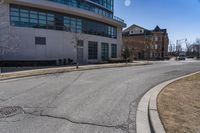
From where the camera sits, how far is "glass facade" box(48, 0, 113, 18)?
37859mm

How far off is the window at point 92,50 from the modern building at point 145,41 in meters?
35.2

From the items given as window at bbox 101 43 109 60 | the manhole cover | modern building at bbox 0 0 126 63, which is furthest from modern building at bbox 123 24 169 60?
the manhole cover

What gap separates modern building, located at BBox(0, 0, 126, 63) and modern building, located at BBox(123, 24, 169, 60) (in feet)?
107

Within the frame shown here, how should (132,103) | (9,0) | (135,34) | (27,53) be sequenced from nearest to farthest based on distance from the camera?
1. (132,103)
2. (9,0)
3. (27,53)
4. (135,34)

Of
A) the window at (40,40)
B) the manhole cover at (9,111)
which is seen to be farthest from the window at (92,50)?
the manhole cover at (9,111)

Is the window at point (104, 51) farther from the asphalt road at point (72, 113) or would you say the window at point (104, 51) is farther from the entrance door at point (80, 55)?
the asphalt road at point (72, 113)

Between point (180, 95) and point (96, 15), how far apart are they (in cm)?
3261

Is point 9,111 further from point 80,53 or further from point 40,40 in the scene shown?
point 80,53

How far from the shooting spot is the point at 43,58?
31.3 meters

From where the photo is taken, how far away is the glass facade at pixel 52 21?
29.3m

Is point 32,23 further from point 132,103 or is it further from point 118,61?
point 132,103

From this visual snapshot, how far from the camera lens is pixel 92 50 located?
4062cm

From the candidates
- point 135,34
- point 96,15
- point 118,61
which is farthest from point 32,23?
point 135,34

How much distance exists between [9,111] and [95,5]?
3944 centimetres
